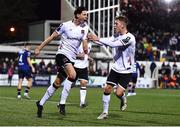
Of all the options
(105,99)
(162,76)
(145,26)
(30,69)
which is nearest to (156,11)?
(145,26)

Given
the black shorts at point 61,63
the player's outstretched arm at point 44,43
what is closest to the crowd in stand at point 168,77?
the black shorts at point 61,63

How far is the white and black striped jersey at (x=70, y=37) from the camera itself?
1354 centimetres

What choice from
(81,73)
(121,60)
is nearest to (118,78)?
(121,60)

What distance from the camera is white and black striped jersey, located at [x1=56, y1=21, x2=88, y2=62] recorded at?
44.4 feet

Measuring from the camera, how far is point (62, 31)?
44.4 feet

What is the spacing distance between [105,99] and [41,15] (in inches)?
2437

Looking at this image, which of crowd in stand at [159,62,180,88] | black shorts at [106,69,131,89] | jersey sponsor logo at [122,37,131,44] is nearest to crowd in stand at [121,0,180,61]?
crowd in stand at [159,62,180,88]

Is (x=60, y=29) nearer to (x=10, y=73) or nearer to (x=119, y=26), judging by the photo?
(x=119, y=26)

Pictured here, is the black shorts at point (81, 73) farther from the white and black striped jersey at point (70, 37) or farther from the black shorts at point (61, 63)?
the black shorts at point (61, 63)

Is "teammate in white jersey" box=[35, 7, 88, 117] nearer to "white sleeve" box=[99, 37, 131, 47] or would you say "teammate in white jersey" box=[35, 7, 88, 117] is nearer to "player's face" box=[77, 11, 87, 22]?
"player's face" box=[77, 11, 87, 22]

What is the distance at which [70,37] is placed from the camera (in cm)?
1364

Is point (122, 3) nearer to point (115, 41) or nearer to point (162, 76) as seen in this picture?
point (162, 76)

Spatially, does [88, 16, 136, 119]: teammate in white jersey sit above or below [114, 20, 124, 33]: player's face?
below

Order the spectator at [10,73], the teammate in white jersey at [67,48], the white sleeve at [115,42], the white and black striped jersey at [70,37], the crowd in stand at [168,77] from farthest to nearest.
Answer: the crowd in stand at [168,77], the spectator at [10,73], the white and black striped jersey at [70,37], the teammate in white jersey at [67,48], the white sleeve at [115,42]
